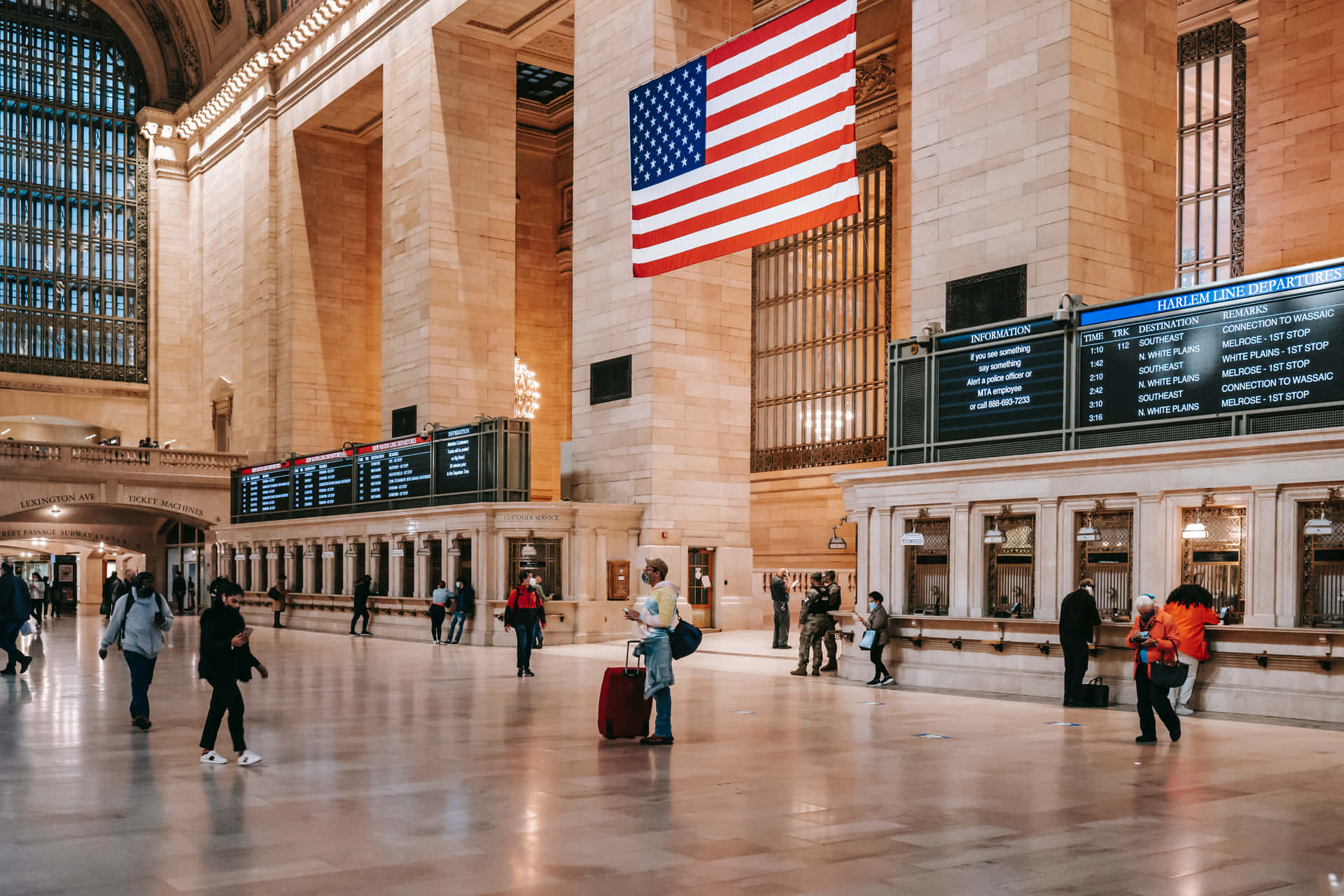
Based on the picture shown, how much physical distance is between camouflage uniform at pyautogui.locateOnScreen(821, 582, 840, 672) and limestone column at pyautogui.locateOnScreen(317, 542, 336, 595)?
52.4 ft

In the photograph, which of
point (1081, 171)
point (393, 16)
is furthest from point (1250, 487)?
point (393, 16)

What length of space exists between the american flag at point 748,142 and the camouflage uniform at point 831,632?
5.15 meters

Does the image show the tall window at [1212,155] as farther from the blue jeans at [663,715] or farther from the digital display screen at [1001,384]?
the blue jeans at [663,715]

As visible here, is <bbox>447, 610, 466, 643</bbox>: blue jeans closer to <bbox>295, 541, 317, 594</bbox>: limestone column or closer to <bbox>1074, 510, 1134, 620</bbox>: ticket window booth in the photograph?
<bbox>295, 541, 317, 594</bbox>: limestone column

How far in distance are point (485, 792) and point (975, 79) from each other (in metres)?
13.0

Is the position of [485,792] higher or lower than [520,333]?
lower

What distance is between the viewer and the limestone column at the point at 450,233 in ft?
98.9

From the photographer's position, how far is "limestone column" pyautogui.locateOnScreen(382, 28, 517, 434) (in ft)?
98.9

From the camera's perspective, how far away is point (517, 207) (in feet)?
138

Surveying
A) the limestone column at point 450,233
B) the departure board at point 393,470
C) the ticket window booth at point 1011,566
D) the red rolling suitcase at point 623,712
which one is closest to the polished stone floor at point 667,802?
the red rolling suitcase at point 623,712

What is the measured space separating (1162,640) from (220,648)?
7.63 meters

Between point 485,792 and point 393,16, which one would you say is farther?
point 393,16

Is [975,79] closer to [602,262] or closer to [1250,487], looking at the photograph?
[1250,487]

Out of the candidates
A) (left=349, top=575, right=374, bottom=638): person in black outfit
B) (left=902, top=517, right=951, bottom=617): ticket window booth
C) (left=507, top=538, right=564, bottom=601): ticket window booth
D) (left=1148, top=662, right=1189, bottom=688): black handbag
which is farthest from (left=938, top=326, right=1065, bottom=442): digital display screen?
(left=349, top=575, right=374, bottom=638): person in black outfit
